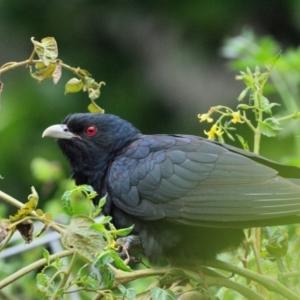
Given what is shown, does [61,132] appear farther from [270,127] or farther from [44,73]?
[270,127]

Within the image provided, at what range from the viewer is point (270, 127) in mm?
2170

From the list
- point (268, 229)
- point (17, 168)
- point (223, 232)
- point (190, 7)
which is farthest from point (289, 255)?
point (190, 7)

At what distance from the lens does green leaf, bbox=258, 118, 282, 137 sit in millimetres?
2162

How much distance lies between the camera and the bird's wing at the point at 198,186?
2.37m

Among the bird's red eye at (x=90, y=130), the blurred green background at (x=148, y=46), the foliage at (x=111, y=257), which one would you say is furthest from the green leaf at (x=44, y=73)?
the blurred green background at (x=148, y=46)

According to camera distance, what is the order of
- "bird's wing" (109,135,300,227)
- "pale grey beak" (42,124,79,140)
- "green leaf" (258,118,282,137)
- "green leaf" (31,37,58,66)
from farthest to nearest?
1. "pale grey beak" (42,124,79,140)
2. "bird's wing" (109,135,300,227)
3. "green leaf" (258,118,282,137)
4. "green leaf" (31,37,58,66)

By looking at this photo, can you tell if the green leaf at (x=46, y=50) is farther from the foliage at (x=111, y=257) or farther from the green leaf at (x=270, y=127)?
the green leaf at (x=270, y=127)

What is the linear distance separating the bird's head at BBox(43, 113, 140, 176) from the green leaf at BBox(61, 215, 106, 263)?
49.3 inches

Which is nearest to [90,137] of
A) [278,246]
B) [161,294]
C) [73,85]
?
[73,85]

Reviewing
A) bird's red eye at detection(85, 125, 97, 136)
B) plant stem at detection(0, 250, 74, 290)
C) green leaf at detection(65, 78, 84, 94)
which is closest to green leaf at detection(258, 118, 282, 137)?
green leaf at detection(65, 78, 84, 94)

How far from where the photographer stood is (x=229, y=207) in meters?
2.41

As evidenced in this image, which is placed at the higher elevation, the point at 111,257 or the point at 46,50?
the point at 46,50

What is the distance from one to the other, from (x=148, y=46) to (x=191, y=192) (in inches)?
198

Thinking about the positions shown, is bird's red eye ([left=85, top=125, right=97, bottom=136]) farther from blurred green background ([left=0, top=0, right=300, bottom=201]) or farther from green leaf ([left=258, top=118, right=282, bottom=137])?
blurred green background ([left=0, top=0, right=300, bottom=201])
